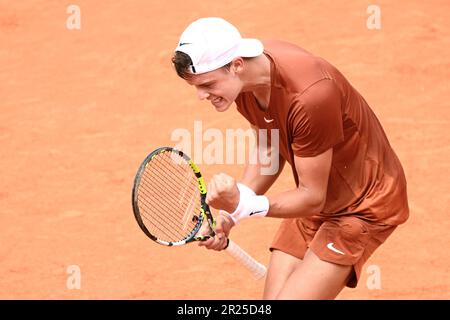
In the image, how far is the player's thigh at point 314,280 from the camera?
223 inches

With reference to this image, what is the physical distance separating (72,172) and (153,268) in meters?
1.68

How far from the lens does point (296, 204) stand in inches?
213

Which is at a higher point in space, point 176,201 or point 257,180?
point 257,180

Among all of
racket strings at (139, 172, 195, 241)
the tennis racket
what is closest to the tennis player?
the tennis racket

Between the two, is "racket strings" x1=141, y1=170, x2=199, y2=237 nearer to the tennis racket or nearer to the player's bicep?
the tennis racket

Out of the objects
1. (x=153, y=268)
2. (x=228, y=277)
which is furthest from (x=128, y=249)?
(x=228, y=277)

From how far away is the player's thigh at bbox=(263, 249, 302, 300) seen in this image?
234 inches

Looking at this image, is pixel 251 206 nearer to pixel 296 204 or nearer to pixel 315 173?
pixel 296 204

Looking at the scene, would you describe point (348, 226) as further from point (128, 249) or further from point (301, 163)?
point (128, 249)

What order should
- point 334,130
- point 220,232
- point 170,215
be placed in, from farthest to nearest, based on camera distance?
point 170,215 → point 220,232 → point 334,130

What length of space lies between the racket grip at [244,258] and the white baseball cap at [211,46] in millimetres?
1288

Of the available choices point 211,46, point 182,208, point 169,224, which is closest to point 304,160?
point 211,46

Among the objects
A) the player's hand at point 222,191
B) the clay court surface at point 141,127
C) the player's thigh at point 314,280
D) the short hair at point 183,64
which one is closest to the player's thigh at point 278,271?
the player's thigh at point 314,280

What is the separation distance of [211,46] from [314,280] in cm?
137
